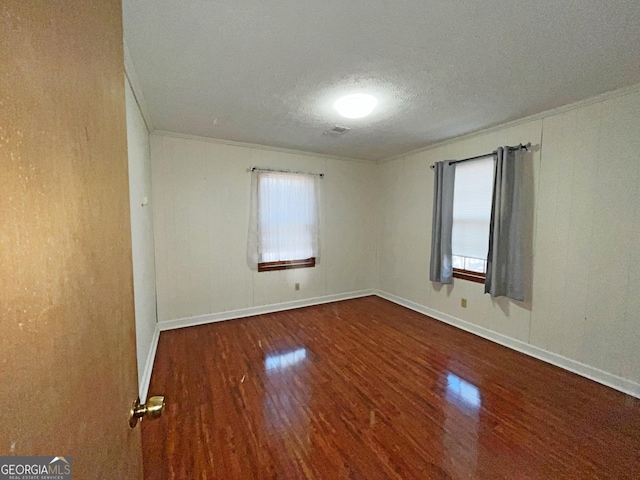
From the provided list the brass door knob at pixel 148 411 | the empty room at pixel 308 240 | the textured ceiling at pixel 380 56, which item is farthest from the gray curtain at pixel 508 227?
the brass door knob at pixel 148 411

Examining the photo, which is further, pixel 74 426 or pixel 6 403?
pixel 74 426

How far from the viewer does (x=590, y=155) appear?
7.68ft

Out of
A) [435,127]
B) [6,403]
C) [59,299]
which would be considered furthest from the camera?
[435,127]

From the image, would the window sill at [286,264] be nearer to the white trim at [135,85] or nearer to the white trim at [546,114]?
the white trim at [135,85]

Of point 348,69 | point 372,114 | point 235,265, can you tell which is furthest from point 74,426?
point 235,265

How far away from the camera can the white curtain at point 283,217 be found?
3.76 m

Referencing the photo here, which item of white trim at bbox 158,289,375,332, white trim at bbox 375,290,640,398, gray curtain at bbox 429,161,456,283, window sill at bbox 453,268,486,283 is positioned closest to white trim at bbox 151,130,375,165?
gray curtain at bbox 429,161,456,283

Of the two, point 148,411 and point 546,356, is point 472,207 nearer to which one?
point 546,356

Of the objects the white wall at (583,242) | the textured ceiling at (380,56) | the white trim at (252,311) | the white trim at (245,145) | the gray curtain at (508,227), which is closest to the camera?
the textured ceiling at (380,56)

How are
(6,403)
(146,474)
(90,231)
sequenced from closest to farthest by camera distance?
(6,403) < (90,231) < (146,474)

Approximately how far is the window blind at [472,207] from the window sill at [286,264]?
2.01 metres

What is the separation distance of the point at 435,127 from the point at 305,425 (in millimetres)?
3054

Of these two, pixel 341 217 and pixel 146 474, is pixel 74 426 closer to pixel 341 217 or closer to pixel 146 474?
pixel 146 474

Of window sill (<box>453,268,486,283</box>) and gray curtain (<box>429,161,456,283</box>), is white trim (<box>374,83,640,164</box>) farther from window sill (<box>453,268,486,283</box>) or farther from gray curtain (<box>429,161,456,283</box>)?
window sill (<box>453,268,486,283</box>)
